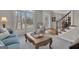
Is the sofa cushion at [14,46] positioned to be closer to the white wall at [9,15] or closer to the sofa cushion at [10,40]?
the sofa cushion at [10,40]

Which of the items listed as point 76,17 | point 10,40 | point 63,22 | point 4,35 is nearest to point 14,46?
point 10,40

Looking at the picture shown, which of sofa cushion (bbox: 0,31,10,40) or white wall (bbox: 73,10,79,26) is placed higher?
white wall (bbox: 73,10,79,26)

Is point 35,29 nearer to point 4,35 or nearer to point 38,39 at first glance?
point 38,39

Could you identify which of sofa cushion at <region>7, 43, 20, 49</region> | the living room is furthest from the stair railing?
sofa cushion at <region>7, 43, 20, 49</region>

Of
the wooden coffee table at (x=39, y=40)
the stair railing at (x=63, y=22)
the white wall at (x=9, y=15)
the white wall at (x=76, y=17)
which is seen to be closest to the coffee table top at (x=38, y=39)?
the wooden coffee table at (x=39, y=40)

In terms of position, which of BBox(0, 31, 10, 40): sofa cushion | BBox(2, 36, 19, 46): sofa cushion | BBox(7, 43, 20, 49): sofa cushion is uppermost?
BBox(0, 31, 10, 40): sofa cushion

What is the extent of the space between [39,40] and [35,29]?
168mm

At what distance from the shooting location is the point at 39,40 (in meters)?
1.94

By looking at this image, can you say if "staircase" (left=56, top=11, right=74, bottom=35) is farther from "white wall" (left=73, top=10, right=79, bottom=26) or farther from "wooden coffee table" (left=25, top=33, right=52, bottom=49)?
"wooden coffee table" (left=25, top=33, right=52, bottom=49)

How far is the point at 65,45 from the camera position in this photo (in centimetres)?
196

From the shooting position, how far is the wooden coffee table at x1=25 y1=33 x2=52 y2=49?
1.95 m

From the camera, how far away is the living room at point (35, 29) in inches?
76.9
